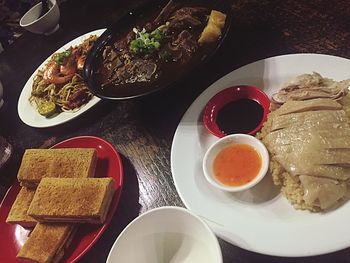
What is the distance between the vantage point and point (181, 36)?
2535mm

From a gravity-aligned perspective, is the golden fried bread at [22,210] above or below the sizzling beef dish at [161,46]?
below

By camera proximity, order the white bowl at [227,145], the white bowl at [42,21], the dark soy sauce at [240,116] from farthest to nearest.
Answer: the white bowl at [42,21]
the dark soy sauce at [240,116]
the white bowl at [227,145]

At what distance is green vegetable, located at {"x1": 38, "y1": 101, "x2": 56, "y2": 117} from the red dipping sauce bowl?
118 centimetres

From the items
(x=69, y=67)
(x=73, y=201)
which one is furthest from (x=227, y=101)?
(x=69, y=67)

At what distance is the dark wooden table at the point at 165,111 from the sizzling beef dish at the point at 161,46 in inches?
6.2

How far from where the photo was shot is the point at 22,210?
7.04 ft

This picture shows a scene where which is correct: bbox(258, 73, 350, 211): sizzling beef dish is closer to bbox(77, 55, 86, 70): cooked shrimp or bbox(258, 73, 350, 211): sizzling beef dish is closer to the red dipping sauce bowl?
the red dipping sauce bowl

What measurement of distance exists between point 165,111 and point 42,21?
174 cm

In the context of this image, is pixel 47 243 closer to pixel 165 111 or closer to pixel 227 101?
pixel 165 111

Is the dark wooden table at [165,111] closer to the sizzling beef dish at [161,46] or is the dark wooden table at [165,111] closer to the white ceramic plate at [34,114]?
the white ceramic plate at [34,114]

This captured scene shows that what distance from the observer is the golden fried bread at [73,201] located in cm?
193

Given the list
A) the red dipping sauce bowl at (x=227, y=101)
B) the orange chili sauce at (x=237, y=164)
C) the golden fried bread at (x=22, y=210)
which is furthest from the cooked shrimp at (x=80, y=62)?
the orange chili sauce at (x=237, y=164)

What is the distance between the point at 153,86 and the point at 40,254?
1087mm

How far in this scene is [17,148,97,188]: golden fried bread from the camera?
219cm
